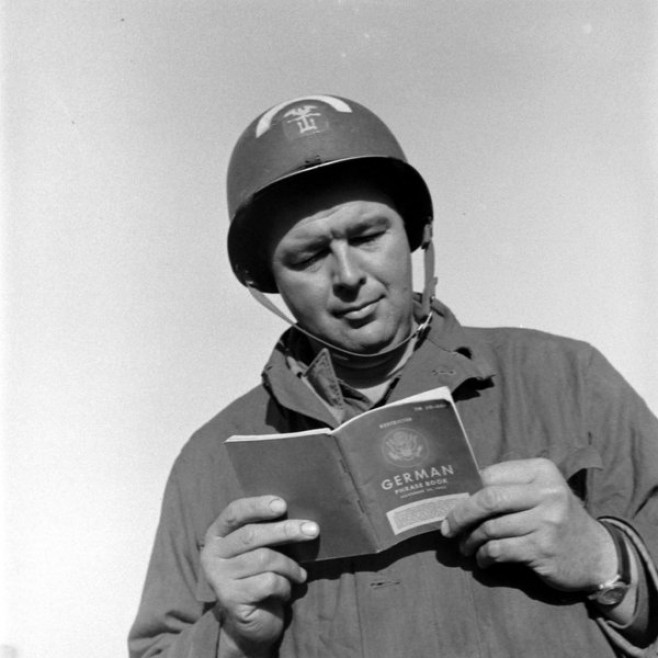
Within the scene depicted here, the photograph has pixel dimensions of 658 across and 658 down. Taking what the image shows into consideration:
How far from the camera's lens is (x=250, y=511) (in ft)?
7.09

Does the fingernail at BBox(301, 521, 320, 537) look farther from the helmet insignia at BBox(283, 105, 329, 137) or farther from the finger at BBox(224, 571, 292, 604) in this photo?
the helmet insignia at BBox(283, 105, 329, 137)

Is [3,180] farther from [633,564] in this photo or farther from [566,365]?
[633,564]

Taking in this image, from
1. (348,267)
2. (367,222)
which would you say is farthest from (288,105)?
(348,267)

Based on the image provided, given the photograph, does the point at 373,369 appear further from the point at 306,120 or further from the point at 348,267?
the point at 306,120

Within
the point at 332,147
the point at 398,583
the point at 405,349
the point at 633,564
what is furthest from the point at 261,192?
the point at 633,564

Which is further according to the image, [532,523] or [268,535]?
[268,535]

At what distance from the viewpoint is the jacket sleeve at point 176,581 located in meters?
2.56

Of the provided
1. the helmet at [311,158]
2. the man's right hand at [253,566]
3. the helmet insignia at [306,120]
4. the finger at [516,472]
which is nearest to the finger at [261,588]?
the man's right hand at [253,566]

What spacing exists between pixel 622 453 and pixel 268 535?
1005 mm

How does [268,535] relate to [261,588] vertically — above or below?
above

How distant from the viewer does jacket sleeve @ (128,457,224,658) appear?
256cm

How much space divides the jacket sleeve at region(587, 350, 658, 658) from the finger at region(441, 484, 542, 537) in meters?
0.36

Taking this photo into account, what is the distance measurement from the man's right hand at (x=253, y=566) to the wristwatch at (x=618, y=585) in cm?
73

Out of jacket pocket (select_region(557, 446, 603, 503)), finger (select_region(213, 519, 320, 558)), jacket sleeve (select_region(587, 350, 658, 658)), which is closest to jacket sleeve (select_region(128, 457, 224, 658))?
finger (select_region(213, 519, 320, 558))
